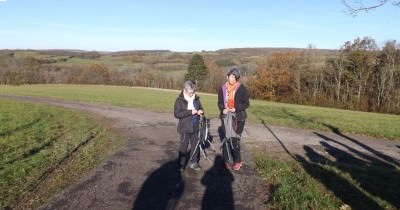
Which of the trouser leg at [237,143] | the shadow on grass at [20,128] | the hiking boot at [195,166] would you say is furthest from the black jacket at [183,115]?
the shadow on grass at [20,128]

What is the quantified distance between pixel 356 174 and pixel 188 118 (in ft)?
13.2

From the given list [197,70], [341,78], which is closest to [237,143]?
[341,78]

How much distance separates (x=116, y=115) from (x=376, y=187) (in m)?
15.8

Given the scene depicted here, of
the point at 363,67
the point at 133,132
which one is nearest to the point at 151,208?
the point at 133,132

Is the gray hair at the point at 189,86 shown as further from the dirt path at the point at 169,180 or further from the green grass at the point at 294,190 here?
the green grass at the point at 294,190

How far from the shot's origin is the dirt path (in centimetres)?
653

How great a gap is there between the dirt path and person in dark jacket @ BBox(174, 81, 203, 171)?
1.04ft

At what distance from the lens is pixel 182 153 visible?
882cm

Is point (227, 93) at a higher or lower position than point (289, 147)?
higher

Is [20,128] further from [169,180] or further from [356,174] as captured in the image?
[356,174]

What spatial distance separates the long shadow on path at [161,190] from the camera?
20.9 feet

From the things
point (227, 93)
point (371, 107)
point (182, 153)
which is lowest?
point (371, 107)

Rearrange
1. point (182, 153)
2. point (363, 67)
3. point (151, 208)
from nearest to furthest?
point (151, 208) < point (182, 153) < point (363, 67)

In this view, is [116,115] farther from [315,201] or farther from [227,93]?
[315,201]
